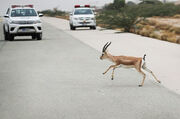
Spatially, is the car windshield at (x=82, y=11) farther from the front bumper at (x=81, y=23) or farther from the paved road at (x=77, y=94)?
the paved road at (x=77, y=94)

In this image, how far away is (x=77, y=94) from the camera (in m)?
10.1

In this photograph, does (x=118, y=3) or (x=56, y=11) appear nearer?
(x=118, y=3)

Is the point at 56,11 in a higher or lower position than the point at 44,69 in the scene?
lower

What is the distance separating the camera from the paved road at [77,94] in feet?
26.8

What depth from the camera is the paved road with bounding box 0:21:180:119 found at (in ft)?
26.8

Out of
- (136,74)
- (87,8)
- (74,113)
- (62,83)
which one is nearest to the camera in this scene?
(74,113)

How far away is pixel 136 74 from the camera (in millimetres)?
13281

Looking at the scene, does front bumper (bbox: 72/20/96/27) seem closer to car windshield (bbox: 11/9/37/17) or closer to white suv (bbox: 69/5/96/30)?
white suv (bbox: 69/5/96/30)

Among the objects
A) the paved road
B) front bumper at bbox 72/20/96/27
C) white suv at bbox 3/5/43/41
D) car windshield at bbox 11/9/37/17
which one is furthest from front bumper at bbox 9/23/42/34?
front bumper at bbox 72/20/96/27

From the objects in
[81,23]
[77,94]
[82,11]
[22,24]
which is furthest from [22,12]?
[77,94]

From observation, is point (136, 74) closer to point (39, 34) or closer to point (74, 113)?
point (74, 113)

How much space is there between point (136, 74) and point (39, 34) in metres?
14.9

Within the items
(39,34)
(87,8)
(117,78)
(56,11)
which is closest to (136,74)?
(117,78)

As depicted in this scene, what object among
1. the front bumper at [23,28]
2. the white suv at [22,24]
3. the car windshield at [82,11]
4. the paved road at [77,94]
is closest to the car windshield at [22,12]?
the white suv at [22,24]
